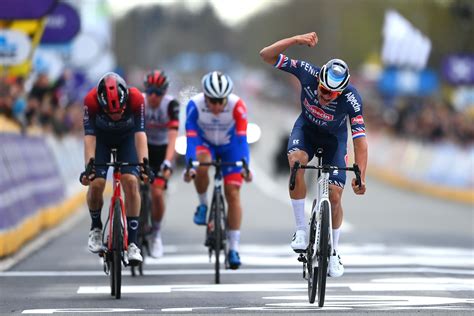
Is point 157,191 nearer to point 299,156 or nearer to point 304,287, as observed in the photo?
point 304,287

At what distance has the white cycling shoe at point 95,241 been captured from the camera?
1357 centimetres

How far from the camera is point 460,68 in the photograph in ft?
157

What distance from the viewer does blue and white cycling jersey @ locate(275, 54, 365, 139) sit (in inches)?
500

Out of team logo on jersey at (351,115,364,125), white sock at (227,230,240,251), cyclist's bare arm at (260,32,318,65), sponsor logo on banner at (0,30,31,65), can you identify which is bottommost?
white sock at (227,230,240,251)

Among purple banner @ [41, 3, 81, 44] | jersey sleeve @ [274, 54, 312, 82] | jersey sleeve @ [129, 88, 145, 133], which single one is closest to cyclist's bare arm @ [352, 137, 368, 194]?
jersey sleeve @ [274, 54, 312, 82]

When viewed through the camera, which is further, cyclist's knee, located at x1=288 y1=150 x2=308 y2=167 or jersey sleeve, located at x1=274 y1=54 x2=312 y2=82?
cyclist's knee, located at x1=288 y1=150 x2=308 y2=167

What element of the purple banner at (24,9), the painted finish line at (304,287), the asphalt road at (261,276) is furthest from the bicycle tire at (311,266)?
the purple banner at (24,9)

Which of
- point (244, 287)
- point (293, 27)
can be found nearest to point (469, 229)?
point (244, 287)

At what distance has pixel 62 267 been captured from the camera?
54.7 feet

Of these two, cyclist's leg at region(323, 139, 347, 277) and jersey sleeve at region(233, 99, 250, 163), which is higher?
jersey sleeve at region(233, 99, 250, 163)

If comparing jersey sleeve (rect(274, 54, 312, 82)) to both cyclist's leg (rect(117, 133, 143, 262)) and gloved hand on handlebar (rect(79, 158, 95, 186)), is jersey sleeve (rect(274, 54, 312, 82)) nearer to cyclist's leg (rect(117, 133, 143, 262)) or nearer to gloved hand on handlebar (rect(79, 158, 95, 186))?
cyclist's leg (rect(117, 133, 143, 262))

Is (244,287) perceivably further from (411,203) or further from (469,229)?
(411,203)

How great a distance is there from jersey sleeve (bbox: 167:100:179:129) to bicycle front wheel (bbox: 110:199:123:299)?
311cm

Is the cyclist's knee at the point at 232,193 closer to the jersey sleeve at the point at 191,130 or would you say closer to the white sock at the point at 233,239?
the white sock at the point at 233,239
